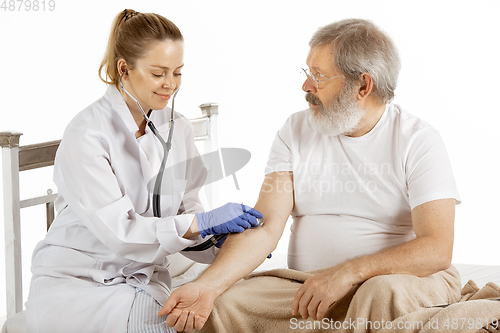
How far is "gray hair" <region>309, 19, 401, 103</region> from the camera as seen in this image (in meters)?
1.76

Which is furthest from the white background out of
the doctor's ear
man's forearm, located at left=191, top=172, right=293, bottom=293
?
the doctor's ear

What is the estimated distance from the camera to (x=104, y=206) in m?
1.57

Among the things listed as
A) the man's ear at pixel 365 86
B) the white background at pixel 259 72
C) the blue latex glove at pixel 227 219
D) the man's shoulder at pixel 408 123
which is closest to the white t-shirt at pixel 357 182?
the man's shoulder at pixel 408 123

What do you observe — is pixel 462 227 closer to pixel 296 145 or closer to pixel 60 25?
pixel 296 145

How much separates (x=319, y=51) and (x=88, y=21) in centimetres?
146

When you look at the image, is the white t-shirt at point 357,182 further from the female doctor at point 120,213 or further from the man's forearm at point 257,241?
the female doctor at point 120,213

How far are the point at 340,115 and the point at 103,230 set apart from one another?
840 mm

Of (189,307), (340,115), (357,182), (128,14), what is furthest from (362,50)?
(189,307)

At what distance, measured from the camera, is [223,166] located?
2.55m

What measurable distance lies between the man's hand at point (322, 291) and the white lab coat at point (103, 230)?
372 mm

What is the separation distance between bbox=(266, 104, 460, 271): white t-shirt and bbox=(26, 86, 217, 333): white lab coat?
1.40 ft

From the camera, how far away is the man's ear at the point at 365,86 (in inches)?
70.5

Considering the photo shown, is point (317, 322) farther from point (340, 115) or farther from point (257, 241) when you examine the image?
point (340, 115)

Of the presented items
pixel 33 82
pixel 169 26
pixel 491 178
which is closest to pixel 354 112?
pixel 169 26
